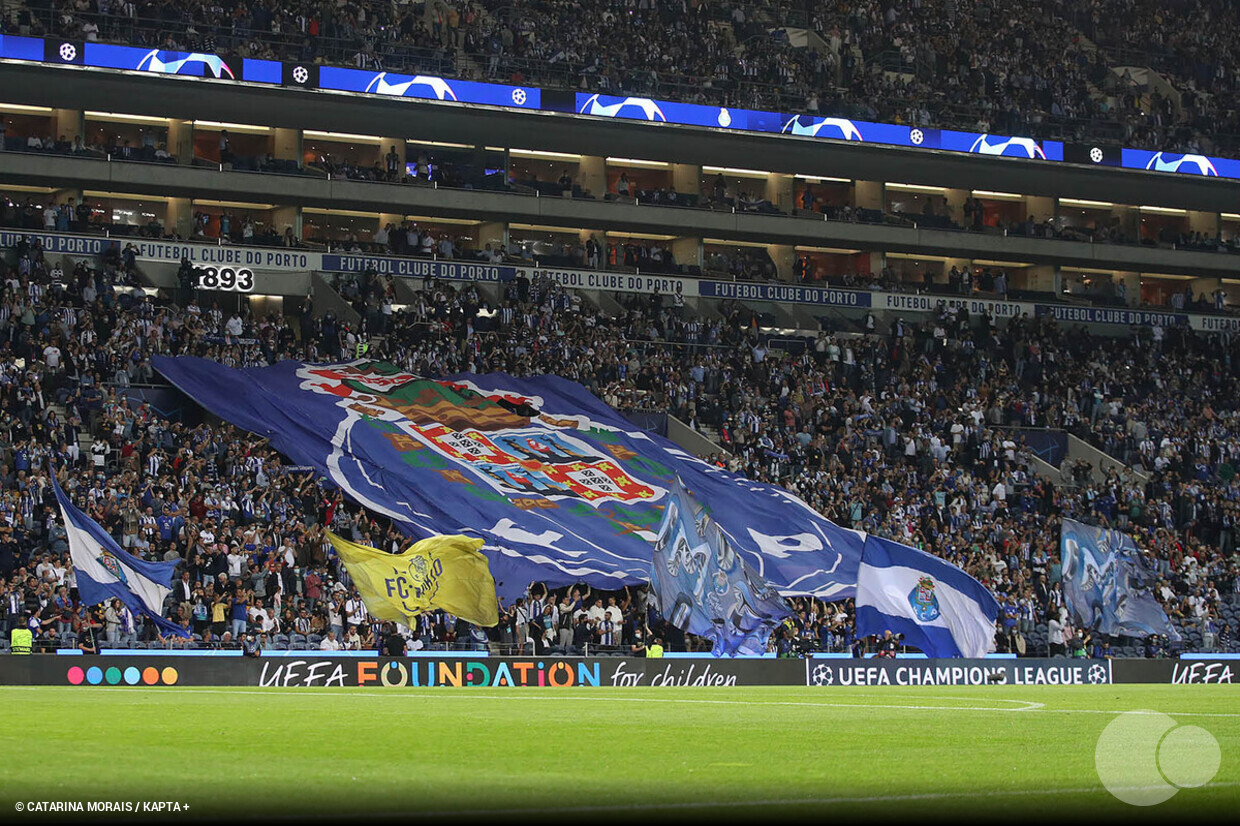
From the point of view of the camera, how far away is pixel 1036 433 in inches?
2170

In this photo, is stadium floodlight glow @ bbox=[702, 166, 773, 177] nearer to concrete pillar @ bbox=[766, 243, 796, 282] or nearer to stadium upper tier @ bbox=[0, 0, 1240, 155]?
concrete pillar @ bbox=[766, 243, 796, 282]

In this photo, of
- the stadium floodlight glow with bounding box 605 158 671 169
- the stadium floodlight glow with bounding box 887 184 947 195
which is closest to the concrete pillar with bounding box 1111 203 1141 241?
the stadium floodlight glow with bounding box 887 184 947 195

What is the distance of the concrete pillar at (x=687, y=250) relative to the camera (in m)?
65.4

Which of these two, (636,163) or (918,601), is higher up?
(636,163)

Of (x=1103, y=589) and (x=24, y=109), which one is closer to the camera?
(x=1103, y=589)

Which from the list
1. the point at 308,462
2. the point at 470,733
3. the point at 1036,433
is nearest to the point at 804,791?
the point at 470,733

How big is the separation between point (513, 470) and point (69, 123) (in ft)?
86.2

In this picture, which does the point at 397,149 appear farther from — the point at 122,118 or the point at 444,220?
the point at 122,118

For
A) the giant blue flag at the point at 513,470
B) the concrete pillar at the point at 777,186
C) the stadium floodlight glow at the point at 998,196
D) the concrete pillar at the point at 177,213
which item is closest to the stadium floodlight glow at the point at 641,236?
the concrete pillar at the point at 777,186

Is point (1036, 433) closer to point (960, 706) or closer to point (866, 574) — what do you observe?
point (866, 574)

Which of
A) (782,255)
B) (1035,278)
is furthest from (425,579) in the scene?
(1035,278)

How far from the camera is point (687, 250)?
6581 cm

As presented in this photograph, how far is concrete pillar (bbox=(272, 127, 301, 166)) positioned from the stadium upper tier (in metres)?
5.00

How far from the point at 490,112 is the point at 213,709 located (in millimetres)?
41494
